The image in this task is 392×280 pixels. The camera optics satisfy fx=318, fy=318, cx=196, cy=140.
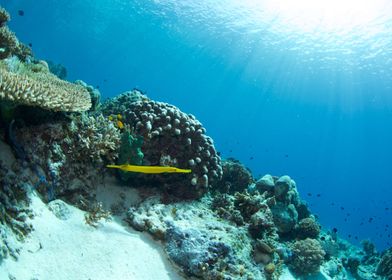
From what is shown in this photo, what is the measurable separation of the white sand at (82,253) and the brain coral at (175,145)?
1664 millimetres

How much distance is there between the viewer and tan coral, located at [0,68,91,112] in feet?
14.8

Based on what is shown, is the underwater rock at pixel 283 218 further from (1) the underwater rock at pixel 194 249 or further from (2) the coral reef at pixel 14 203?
(2) the coral reef at pixel 14 203

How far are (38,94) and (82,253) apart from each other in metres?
2.57

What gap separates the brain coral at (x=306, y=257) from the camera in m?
8.94

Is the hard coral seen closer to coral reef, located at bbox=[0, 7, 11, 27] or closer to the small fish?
the small fish

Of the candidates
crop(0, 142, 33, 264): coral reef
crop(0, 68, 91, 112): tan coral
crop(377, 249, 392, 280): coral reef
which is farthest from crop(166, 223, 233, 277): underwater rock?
crop(377, 249, 392, 280): coral reef

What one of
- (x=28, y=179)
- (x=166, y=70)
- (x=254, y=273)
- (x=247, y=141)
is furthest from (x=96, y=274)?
(x=247, y=141)

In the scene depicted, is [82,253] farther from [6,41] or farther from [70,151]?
[6,41]

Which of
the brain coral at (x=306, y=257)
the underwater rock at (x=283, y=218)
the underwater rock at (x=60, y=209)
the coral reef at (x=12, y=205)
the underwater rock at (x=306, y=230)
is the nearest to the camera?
the coral reef at (x=12, y=205)

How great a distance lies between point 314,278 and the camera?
30.3 feet

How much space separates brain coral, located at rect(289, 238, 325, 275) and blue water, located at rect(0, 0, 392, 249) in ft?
52.8

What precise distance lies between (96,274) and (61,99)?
9.30 feet

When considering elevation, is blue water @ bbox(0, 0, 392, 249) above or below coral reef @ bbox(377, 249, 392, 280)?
above

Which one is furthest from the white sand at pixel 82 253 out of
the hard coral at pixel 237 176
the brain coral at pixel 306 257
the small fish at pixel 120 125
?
the brain coral at pixel 306 257
